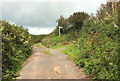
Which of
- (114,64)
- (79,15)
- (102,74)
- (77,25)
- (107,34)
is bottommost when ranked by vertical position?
(102,74)

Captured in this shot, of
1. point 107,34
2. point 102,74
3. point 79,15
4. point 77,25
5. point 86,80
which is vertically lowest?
point 86,80

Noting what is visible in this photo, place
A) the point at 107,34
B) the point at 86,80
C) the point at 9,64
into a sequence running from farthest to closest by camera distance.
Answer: the point at 107,34 < the point at 9,64 < the point at 86,80

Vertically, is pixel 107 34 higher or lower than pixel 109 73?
higher

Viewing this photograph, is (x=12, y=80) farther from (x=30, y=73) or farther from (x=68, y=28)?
(x=68, y=28)

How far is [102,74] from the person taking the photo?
4.48 metres

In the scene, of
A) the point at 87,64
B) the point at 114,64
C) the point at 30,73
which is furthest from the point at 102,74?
the point at 30,73

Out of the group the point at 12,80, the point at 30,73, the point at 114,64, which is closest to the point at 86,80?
the point at 114,64

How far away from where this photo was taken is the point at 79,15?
21.9 meters

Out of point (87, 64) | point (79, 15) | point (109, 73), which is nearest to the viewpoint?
point (109, 73)

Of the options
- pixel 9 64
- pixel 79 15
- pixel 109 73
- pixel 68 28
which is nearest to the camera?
pixel 109 73

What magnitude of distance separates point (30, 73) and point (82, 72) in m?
2.84

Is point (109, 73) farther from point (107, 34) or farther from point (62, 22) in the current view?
point (62, 22)

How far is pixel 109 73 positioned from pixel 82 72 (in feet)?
6.48

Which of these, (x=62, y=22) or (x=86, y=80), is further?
(x=62, y=22)
